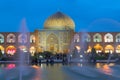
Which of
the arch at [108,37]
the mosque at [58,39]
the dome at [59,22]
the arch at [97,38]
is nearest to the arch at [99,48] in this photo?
the mosque at [58,39]

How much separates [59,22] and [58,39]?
268 cm

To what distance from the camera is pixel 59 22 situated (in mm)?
56531

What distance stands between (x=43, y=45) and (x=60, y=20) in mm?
4687

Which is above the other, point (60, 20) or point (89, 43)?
point (60, 20)

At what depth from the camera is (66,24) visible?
56.8 meters

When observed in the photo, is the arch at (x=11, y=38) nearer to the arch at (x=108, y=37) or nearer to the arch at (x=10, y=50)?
the arch at (x=10, y=50)

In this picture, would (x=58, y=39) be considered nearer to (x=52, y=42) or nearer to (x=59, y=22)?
(x=52, y=42)

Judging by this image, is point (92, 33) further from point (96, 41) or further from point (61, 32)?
point (61, 32)

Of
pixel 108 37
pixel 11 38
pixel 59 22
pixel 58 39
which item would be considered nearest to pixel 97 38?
pixel 108 37

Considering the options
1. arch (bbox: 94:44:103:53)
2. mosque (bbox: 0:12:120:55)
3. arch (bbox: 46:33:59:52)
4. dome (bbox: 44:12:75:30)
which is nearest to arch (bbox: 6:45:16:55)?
mosque (bbox: 0:12:120:55)

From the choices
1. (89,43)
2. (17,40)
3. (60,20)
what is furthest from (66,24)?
(17,40)

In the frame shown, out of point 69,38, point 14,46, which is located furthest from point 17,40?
point 69,38

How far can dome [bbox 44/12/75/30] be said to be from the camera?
185ft

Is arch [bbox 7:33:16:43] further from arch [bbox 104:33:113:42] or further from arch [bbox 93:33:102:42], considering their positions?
arch [bbox 104:33:113:42]
